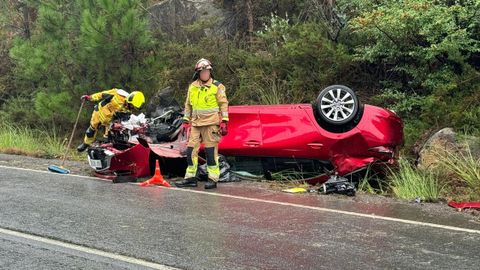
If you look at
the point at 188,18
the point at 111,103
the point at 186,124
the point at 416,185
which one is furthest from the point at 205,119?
the point at 188,18

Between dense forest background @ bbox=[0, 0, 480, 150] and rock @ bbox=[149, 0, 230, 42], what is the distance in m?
0.07

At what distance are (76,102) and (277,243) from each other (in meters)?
10.3

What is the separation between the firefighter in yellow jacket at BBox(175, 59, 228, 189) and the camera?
8227mm

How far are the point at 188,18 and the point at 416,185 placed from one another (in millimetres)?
12868

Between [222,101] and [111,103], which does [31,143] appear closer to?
[111,103]

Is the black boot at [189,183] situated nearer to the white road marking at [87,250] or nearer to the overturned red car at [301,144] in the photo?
the overturned red car at [301,144]

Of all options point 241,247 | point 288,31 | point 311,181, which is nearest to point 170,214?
point 241,247

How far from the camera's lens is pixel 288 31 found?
13203 mm

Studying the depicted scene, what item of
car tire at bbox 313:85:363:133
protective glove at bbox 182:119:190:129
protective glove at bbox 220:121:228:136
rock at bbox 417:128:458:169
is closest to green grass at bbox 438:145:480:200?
rock at bbox 417:128:458:169

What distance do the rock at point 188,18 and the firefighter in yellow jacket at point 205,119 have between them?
825cm

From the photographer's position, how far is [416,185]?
7426mm

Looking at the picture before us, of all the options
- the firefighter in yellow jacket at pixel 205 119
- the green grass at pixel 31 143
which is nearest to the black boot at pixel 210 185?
the firefighter in yellow jacket at pixel 205 119

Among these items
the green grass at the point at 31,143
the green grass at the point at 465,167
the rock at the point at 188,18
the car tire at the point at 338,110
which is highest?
the rock at the point at 188,18

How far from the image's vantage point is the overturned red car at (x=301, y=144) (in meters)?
7.81
